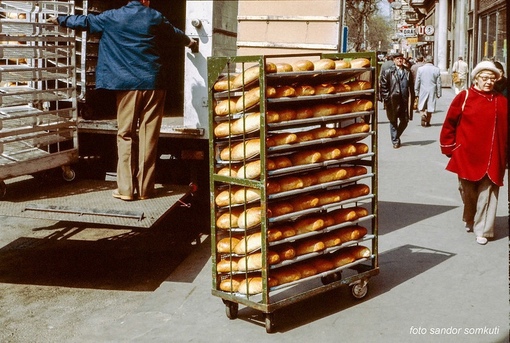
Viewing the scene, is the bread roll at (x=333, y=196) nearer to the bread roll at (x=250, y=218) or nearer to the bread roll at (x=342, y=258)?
the bread roll at (x=342, y=258)

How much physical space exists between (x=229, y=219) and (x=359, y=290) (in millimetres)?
1325

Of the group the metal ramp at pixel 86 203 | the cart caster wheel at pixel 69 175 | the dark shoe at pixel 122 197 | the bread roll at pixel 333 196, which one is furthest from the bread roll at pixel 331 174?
the cart caster wheel at pixel 69 175

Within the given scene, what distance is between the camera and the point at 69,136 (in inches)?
308

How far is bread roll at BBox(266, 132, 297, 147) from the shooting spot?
16.8 feet

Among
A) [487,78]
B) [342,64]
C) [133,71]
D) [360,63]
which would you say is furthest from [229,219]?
[487,78]

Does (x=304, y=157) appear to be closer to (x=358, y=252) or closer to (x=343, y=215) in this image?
(x=343, y=215)

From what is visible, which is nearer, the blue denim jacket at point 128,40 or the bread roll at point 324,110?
the bread roll at point 324,110

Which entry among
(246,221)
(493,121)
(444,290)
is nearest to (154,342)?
(246,221)

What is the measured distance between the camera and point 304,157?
211 inches

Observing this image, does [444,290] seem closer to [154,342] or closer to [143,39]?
[154,342]

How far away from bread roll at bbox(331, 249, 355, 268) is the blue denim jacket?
2.53 meters

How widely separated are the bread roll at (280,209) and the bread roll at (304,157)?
323mm

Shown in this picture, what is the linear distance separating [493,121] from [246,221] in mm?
3509

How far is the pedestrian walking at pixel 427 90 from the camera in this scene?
1931 cm
